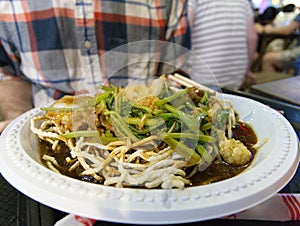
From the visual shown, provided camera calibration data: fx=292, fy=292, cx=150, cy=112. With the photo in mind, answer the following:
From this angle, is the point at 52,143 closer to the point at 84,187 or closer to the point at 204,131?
the point at 84,187

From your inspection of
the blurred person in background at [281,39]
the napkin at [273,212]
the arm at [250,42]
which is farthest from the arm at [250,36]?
the napkin at [273,212]

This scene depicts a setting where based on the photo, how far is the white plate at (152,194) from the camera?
0.46 m

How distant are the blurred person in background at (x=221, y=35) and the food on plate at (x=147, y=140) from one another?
73cm

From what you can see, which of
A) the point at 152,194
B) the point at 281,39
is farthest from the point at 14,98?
the point at 281,39

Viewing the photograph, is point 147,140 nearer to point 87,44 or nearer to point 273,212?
point 273,212

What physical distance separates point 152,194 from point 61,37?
0.95 meters

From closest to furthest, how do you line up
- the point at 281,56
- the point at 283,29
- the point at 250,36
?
1. the point at 250,36
2. the point at 283,29
3. the point at 281,56

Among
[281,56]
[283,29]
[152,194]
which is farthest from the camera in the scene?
[281,56]

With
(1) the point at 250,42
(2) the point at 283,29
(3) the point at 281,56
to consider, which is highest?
(1) the point at 250,42

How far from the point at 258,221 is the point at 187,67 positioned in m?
0.88

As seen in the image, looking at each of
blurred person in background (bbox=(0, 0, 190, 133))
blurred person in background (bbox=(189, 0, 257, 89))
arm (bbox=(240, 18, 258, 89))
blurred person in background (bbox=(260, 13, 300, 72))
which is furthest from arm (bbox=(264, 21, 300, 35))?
blurred person in background (bbox=(0, 0, 190, 133))

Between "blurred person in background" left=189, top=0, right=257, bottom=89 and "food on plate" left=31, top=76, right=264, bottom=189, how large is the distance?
0.73m

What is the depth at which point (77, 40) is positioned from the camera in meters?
1.25

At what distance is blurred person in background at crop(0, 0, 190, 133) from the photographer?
1.18 metres
